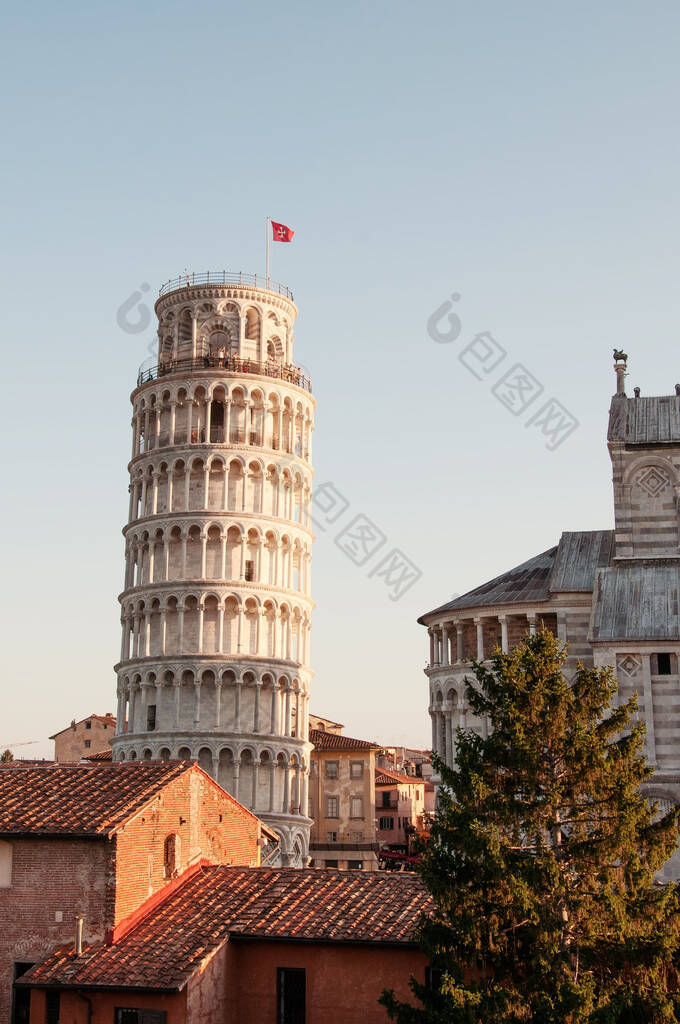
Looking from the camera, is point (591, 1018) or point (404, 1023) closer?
point (591, 1018)

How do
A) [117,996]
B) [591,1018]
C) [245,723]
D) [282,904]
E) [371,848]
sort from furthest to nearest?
[371,848], [245,723], [282,904], [117,996], [591,1018]

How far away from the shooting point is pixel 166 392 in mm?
75688

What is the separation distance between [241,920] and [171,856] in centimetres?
291

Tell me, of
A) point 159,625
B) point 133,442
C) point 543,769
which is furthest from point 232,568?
point 543,769

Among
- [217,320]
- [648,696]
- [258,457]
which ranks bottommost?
[648,696]

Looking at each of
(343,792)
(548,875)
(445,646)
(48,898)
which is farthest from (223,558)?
(548,875)

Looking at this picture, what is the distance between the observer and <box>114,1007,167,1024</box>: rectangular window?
2514cm

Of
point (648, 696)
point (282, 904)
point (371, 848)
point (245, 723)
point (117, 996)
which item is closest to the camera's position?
point (117, 996)

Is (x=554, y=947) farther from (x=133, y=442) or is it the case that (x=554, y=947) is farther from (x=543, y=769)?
(x=133, y=442)

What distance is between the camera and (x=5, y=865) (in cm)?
2756

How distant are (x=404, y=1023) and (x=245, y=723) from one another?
1924 inches

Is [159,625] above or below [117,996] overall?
above

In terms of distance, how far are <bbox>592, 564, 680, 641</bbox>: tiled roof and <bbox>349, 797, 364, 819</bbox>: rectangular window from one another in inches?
2023

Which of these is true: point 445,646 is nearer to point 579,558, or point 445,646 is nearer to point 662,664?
point 579,558
